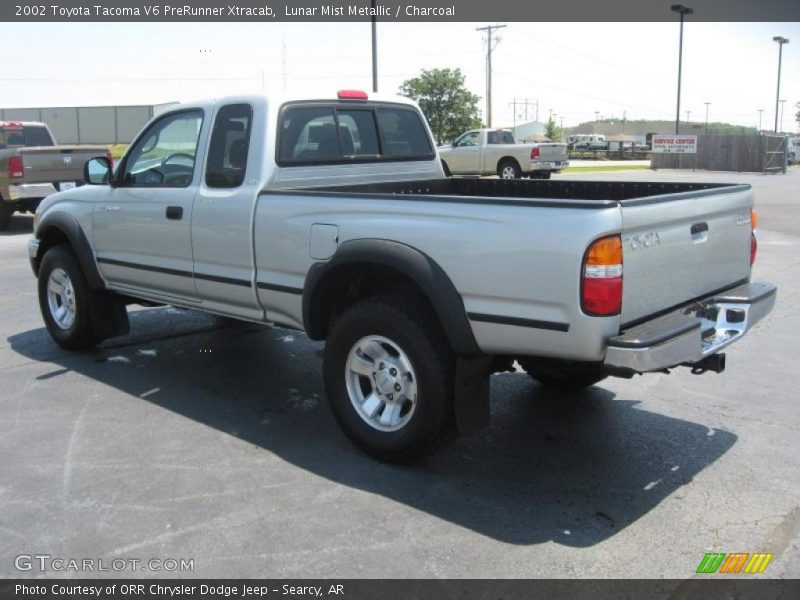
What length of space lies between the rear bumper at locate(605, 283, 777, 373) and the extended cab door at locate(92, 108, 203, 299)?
306 centimetres

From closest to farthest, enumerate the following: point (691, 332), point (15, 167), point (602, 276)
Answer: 1. point (602, 276)
2. point (691, 332)
3. point (15, 167)

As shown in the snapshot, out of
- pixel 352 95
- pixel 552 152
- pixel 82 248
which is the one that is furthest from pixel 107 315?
pixel 552 152

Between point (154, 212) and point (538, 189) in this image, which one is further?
point (538, 189)

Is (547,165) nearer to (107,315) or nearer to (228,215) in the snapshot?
(107,315)

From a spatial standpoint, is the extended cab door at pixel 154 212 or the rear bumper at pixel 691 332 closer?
the rear bumper at pixel 691 332

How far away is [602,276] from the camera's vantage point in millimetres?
3535

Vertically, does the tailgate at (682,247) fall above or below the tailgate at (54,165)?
below

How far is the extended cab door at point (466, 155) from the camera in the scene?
26.0 metres

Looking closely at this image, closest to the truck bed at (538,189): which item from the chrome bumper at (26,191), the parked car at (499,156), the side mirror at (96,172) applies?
the side mirror at (96,172)

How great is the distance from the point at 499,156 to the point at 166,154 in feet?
68.6

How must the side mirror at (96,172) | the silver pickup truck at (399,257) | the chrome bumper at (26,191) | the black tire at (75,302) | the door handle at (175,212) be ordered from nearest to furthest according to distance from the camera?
the silver pickup truck at (399,257) → the door handle at (175,212) → the side mirror at (96,172) → the black tire at (75,302) → the chrome bumper at (26,191)

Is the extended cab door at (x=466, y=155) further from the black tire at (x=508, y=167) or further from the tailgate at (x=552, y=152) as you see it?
the tailgate at (x=552, y=152)

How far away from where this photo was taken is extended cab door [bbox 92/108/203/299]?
5.48 metres

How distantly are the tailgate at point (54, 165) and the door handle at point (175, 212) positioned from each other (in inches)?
378
